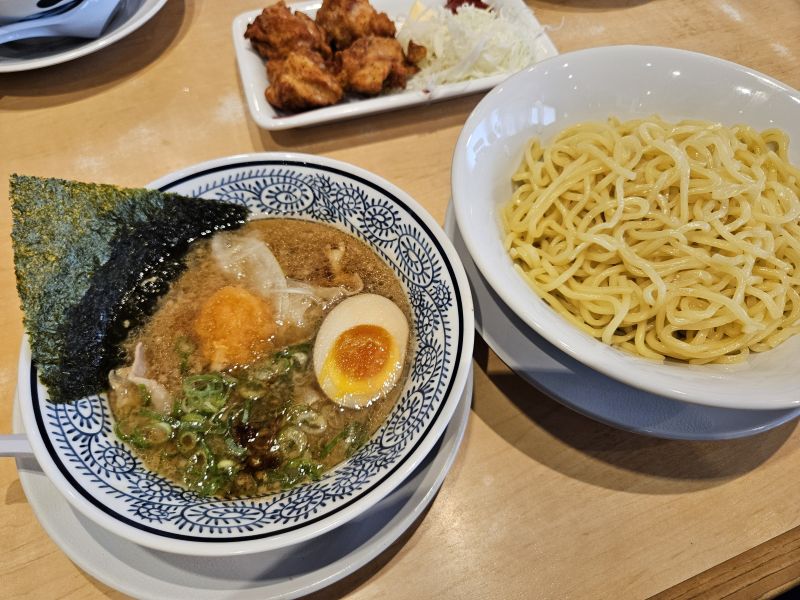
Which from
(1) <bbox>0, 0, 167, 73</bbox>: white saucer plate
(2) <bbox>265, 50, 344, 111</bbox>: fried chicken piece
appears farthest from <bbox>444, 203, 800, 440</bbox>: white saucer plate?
(1) <bbox>0, 0, 167, 73</bbox>: white saucer plate

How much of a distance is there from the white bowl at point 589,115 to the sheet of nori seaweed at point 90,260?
0.70 meters

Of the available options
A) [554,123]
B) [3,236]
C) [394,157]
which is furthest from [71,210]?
[554,123]

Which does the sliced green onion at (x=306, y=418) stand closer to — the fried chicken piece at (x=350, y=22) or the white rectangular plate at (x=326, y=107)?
the white rectangular plate at (x=326, y=107)

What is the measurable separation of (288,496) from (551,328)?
0.66 m

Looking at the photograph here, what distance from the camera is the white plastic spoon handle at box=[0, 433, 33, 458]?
1.13 meters

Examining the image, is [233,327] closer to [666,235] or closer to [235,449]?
[235,449]

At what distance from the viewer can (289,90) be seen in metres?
2.05

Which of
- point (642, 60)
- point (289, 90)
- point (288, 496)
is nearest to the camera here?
point (288, 496)

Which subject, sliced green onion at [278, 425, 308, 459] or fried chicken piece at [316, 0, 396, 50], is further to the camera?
fried chicken piece at [316, 0, 396, 50]

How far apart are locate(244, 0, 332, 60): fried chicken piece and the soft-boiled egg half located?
133 centimetres

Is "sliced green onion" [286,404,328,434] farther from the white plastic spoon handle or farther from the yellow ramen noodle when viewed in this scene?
the yellow ramen noodle

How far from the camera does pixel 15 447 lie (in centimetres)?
113

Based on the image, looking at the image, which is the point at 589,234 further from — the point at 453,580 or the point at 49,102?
the point at 49,102

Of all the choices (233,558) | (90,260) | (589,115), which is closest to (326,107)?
(589,115)
